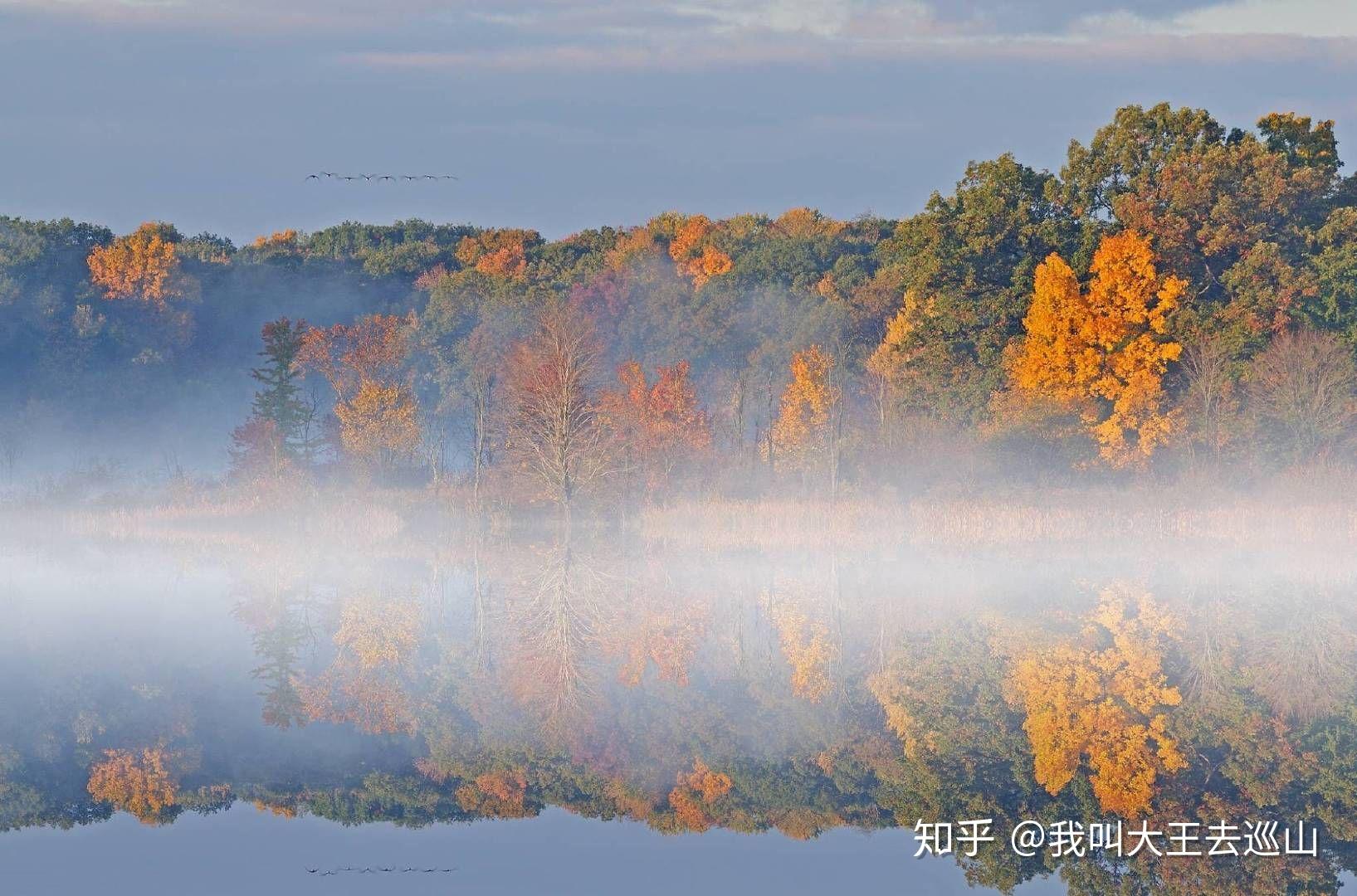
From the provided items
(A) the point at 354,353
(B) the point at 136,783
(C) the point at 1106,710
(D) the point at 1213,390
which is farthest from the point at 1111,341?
(A) the point at 354,353

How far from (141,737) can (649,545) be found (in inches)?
950

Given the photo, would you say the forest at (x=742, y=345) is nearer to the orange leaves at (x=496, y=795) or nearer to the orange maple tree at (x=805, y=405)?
the orange maple tree at (x=805, y=405)

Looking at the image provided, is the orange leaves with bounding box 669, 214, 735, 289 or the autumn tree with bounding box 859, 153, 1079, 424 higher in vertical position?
the orange leaves with bounding box 669, 214, 735, 289

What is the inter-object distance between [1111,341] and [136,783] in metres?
36.5

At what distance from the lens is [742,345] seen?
259ft

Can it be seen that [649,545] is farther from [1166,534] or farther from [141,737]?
[141,737]

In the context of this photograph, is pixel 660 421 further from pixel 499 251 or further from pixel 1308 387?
pixel 499 251

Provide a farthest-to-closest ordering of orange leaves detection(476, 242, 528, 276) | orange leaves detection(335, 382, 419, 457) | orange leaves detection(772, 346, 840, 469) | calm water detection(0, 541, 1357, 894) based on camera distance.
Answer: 1. orange leaves detection(476, 242, 528, 276)
2. orange leaves detection(335, 382, 419, 457)
3. orange leaves detection(772, 346, 840, 469)
4. calm water detection(0, 541, 1357, 894)

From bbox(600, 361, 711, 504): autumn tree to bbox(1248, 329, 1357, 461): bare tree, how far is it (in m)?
22.2

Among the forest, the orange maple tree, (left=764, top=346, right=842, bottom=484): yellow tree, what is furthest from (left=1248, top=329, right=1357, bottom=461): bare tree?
the orange maple tree

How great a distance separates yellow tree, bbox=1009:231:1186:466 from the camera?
48.6 m

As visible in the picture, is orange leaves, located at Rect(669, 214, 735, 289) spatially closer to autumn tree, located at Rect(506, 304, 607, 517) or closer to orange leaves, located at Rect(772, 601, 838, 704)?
autumn tree, located at Rect(506, 304, 607, 517)

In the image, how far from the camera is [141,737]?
1925cm

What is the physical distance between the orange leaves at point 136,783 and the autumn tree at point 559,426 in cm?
2984
